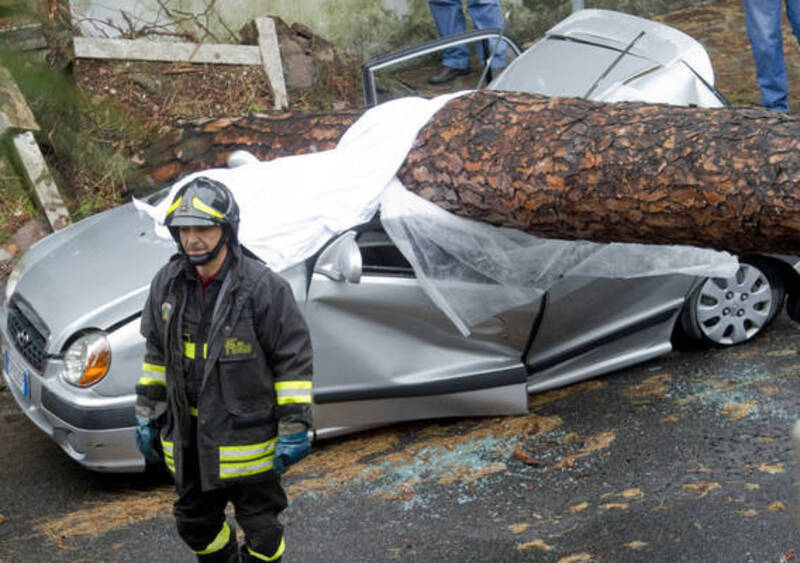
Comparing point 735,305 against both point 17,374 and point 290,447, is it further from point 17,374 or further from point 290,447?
point 17,374

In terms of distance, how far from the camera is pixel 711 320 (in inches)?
224

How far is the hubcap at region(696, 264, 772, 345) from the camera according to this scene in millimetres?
5629

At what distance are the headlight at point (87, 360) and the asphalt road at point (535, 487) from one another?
61cm

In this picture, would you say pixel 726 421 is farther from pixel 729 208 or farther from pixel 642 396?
pixel 729 208

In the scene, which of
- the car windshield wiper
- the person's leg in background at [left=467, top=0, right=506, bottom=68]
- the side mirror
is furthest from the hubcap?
the person's leg in background at [left=467, top=0, right=506, bottom=68]

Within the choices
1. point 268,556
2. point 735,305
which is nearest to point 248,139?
point 268,556

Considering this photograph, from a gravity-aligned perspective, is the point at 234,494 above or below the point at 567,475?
above

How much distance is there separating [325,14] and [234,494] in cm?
623

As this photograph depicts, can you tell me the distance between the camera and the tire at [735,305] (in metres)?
5.62

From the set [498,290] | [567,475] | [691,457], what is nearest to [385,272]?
[498,290]

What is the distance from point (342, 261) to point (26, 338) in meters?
1.51

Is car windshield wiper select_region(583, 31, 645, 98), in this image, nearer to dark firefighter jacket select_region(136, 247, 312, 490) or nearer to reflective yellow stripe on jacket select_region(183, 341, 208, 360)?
dark firefighter jacket select_region(136, 247, 312, 490)

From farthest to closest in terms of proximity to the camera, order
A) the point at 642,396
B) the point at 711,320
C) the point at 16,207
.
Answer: the point at 16,207 < the point at 711,320 < the point at 642,396

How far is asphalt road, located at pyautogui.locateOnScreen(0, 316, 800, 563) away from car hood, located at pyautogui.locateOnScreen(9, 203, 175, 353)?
2.70 ft
